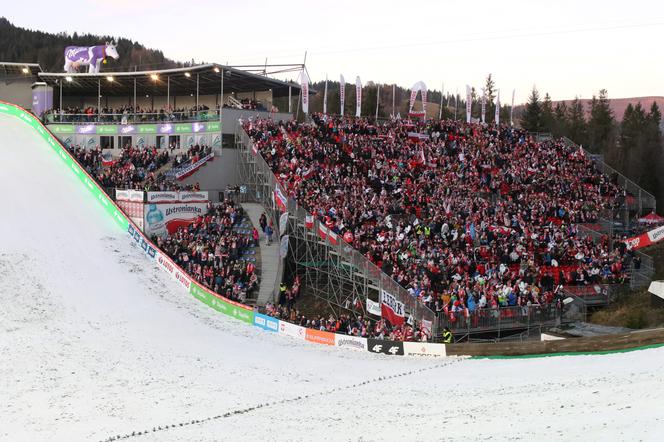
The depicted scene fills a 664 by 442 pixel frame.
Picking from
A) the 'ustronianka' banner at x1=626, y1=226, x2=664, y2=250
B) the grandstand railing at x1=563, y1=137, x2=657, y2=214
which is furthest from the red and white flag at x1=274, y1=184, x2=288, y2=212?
the grandstand railing at x1=563, y1=137, x2=657, y2=214

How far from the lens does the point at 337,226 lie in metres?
29.2

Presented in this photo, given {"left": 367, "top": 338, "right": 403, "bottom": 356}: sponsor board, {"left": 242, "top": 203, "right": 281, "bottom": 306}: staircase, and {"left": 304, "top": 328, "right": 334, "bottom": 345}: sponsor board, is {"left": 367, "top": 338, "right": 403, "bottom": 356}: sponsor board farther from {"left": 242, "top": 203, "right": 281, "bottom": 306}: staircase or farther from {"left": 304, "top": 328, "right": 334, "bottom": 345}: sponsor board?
{"left": 242, "top": 203, "right": 281, "bottom": 306}: staircase

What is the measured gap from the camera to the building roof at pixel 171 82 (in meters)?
43.4

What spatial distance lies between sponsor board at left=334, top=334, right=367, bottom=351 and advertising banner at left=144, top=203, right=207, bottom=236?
13.2 metres

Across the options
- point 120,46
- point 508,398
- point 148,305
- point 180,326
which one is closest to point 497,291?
point 508,398

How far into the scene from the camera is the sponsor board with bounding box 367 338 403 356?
22406 millimetres

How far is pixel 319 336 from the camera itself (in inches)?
953

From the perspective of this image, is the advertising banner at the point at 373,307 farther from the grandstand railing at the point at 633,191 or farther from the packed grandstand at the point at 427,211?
the grandstand railing at the point at 633,191

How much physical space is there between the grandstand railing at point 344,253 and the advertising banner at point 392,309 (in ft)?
0.52

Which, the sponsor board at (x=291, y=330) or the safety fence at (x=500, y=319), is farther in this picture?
the sponsor board at (x=291, y=330)

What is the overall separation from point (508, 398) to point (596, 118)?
77409 millimetres

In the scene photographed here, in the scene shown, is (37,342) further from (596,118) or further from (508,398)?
(596,118)

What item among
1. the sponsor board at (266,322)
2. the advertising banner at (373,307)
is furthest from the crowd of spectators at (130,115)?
the advertising banner at (373,307)

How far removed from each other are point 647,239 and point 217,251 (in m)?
18.8
